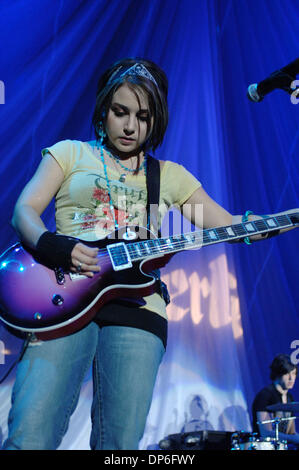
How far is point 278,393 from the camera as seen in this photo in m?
4.20

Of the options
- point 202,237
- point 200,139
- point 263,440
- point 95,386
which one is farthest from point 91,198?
point 200,139

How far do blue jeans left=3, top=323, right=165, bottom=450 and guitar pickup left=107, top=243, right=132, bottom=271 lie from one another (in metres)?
0.23

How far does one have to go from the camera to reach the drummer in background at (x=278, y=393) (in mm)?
4105

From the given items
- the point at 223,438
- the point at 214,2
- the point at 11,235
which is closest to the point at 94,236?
the point at 11,235

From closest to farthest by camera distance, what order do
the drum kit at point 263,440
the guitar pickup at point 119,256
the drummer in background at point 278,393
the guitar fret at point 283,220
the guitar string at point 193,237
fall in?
the guitar pickup at point 119,256, the guitar string at point 193,237, the guitar fret at point 283,220, the drum kit at point 263,440, the drummer in background at point 278,393

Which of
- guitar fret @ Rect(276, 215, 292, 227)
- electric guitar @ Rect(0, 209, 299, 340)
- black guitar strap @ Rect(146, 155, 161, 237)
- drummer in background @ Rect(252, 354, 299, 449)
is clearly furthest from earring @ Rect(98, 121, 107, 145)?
drummer in background @ Rect(252, 354, 299, 449)

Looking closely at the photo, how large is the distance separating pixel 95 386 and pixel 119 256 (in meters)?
0.47

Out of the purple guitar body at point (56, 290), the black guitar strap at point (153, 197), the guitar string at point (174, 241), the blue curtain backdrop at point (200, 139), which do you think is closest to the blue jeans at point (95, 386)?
the purple guitar body at point (56, 290)

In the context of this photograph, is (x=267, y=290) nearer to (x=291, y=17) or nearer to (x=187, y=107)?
(x=187, y=107)

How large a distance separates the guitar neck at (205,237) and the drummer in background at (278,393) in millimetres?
2520

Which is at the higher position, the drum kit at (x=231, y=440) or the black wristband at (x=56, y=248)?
the black wristband at (x=56, y=248)

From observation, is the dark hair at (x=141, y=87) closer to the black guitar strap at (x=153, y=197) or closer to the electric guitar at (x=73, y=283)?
the black guitar strap at (x=153, y=197)

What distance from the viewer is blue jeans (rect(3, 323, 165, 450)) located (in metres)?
1.35

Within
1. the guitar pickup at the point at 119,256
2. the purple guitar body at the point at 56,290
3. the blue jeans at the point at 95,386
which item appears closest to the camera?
the blue jeans at the point at 95,386
